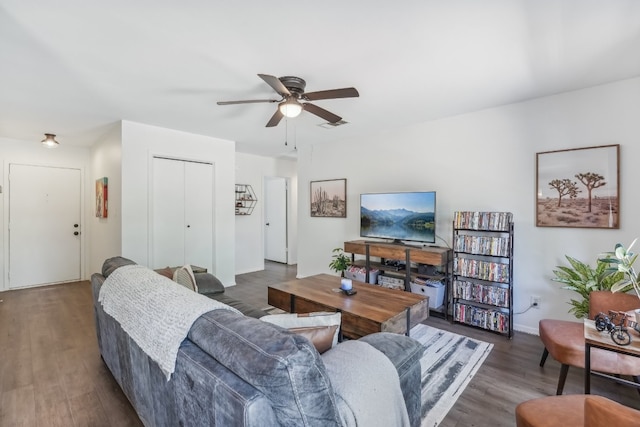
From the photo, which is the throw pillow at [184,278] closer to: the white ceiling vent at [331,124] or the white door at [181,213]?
the white door at [181,213]

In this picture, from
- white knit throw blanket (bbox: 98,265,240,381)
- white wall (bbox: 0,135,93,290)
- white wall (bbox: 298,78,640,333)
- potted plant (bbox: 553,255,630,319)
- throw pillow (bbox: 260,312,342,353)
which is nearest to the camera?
white knit throw blanket (bbox: 98,265,240,381)

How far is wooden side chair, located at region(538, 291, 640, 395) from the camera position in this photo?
6.13ft

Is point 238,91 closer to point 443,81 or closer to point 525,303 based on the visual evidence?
point 443,81

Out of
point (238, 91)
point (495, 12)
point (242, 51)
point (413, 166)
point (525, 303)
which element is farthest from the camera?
point (413, 166)

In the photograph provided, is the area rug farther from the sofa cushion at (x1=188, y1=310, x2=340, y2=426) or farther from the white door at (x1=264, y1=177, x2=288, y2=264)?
the white door at (x1=264, y1=177, x2=288, y2=264)

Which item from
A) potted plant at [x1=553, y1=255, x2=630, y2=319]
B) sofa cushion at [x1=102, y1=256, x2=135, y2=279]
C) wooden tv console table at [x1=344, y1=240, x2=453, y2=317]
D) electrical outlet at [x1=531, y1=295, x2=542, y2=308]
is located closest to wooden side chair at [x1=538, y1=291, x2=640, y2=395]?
potted plant at [x1=553, y1=255, x2=630, y2=319]

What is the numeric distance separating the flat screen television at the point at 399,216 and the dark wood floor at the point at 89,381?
1.07 m

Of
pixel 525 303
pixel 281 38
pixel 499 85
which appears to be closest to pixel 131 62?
pixel 281 38

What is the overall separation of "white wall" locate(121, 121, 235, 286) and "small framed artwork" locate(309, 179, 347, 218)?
142 cm

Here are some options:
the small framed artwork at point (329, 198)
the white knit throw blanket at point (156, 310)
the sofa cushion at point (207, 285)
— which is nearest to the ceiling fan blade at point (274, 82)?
the white knit throw blanket at point (156, 310)

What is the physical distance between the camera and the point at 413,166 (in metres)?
4.05

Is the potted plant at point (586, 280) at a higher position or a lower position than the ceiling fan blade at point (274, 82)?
lower

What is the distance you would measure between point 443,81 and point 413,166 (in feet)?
4.83

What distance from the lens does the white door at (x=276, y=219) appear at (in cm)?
696
